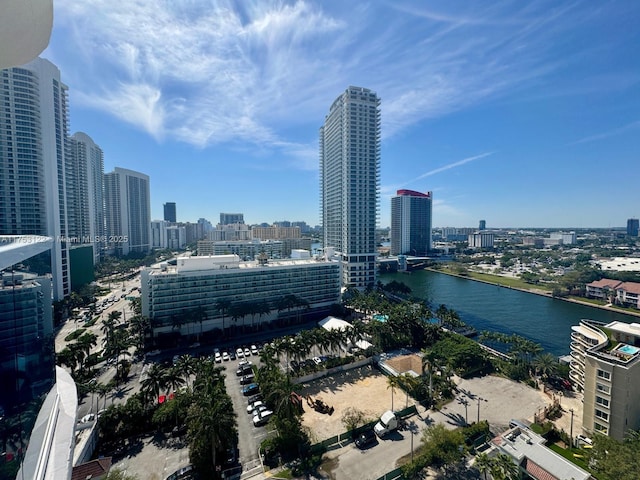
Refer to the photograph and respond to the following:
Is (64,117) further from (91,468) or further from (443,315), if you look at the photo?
(443,315)

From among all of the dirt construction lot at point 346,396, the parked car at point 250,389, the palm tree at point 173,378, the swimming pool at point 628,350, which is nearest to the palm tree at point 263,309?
the parked car at point 250,389

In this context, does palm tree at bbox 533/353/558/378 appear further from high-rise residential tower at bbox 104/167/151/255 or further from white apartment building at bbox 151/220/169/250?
white apartment building at bbox 151/220/169/250

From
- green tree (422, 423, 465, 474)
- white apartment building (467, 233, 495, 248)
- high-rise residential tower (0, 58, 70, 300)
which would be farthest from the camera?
white apartment building (467, 233, 495, 248)

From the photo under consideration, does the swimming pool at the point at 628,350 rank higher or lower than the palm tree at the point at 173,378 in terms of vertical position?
higher

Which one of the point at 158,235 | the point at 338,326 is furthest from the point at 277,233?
the point at 338,326

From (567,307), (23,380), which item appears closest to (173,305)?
(23,380)

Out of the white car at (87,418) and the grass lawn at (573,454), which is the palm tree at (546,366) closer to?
the grass lawn at (573,454)

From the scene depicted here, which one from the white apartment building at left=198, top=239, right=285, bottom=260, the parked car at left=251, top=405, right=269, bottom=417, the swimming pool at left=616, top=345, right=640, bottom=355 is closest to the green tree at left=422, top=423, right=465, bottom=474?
the parked car at left=251, top=405, right=269, bottom=417
